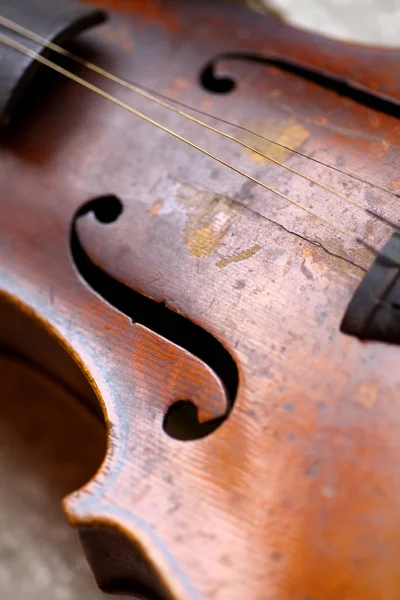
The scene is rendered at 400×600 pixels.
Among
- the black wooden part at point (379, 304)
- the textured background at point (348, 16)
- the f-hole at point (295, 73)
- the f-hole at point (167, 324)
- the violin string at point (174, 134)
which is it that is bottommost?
the f-hole at point (167, 324)

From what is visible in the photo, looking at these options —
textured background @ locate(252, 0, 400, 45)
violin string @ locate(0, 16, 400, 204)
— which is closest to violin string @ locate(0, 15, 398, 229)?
violin string @ locate(0, 16, 400, 204)

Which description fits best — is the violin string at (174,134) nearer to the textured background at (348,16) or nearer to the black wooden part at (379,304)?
the black wooden part at (379,304)

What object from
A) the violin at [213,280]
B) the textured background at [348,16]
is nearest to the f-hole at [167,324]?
the violin at [213,280]

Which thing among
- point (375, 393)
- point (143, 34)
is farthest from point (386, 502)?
point (143, 34)

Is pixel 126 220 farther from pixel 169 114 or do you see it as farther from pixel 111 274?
pixel 169 114

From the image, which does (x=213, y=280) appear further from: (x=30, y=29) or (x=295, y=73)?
(x=30, y=29)

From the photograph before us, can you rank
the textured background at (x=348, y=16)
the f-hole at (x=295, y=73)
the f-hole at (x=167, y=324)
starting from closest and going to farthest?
1. the f-hole at (x=167, y=324)
2. the f-hole at (x=295, y=73)
3. the textured background at (x=348, y=16)

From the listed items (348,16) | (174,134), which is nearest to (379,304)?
(174,134)
